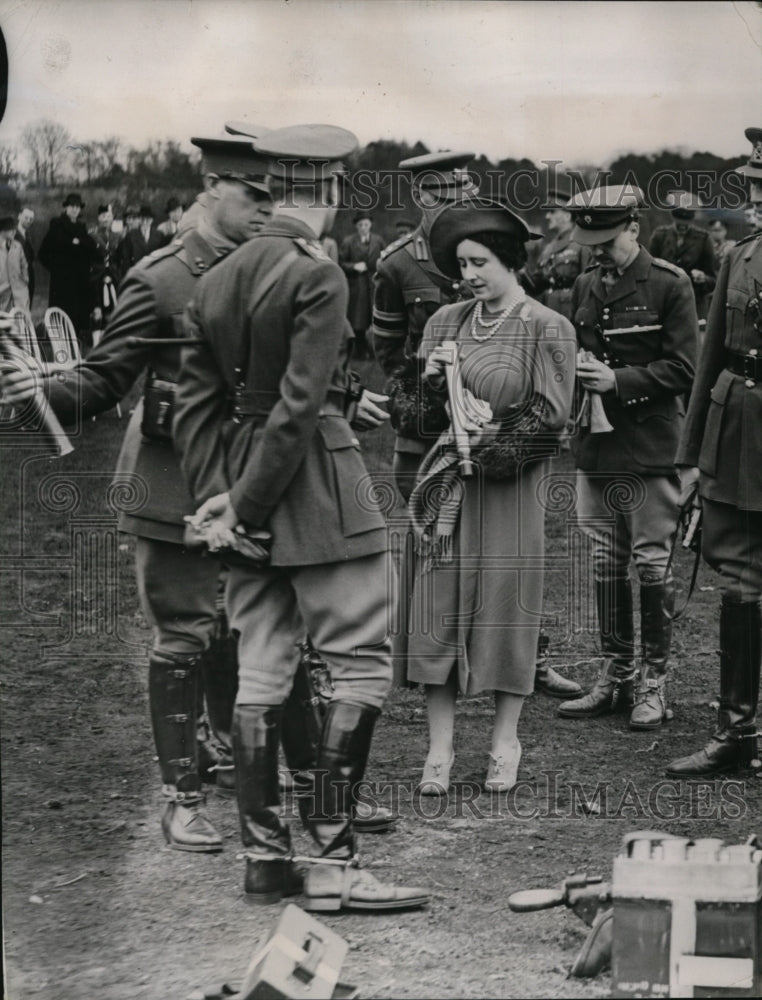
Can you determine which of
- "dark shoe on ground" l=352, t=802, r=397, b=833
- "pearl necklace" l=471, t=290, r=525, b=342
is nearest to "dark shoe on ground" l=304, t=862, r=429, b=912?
"dark shoe on ground" l=352, t=802, r=397, b=833

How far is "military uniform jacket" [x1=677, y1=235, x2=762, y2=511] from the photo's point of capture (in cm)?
557

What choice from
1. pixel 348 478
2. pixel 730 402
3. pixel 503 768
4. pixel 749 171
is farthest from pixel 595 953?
pixel 749 171

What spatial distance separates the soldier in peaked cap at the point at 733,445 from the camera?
5543 mm

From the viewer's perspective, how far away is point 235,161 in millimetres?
4914

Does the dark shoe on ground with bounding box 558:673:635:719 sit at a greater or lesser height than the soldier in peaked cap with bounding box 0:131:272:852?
lesser

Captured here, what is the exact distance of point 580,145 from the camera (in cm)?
502

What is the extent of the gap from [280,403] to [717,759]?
1754 mm

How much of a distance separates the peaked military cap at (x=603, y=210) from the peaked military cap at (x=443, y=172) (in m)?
0.35

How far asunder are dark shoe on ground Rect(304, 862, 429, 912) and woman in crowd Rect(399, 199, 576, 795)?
33 centimetres

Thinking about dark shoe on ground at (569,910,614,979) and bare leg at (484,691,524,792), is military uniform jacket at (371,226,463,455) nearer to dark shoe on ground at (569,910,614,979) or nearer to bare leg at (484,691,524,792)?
bare leg at (484,691,524,792)

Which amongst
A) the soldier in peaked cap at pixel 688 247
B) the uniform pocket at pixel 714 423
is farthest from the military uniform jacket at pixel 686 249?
the uniform pocket at pixel 714 423

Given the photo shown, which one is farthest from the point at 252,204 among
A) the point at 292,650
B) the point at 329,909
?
the point at 329,909

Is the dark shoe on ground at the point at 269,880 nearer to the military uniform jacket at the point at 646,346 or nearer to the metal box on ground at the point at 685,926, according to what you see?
the metal box on ground at the point at 685,926

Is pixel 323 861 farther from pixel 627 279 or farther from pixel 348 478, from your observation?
pixel 627 279
